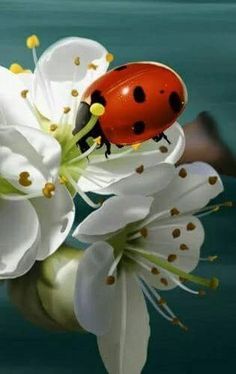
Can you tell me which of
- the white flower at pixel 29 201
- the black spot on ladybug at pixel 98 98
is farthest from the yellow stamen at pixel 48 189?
the black spot on ladybug at pixel 98 98

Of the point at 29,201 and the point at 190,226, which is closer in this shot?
the point at 29,201

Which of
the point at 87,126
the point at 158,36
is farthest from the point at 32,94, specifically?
the point at 158,36

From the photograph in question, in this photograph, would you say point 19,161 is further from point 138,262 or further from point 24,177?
point 138,262

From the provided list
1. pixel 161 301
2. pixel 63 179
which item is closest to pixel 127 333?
pixel 161 301

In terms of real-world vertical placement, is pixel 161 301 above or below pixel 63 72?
below

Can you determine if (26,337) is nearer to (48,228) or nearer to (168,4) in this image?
(48,228)
